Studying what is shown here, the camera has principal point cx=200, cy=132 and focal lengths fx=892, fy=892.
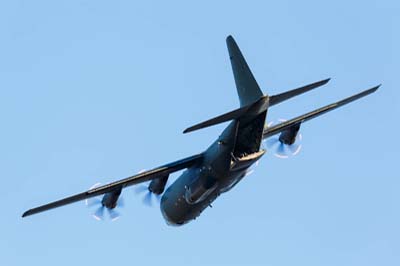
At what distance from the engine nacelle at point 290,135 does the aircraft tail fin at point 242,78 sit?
7316 millimetres

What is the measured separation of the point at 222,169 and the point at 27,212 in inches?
584

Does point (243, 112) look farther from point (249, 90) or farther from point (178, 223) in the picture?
point (178, 223)

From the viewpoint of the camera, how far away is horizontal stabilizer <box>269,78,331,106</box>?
5566 cm

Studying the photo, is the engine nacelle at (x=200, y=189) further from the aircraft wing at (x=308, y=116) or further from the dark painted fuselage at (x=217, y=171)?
the aircraft wing at (x=308, y=116)

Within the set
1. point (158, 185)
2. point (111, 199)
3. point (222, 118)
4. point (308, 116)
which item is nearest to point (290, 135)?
point (308, 116)

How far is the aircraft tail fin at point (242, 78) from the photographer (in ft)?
198

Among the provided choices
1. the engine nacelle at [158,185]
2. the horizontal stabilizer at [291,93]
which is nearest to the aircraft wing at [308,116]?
the horizontal stabilizer at [291,93]

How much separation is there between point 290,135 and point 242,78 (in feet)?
28.9

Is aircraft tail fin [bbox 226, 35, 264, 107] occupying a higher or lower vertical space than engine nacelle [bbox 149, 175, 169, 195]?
higher

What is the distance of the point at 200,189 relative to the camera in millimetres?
63344

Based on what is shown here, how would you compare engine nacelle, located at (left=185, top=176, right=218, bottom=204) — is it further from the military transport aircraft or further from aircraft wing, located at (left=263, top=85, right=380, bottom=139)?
aircraft wing, located at (left=263, top=85, right=380, bottom=139)

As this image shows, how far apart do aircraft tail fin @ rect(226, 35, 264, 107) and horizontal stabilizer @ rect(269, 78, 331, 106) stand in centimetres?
137

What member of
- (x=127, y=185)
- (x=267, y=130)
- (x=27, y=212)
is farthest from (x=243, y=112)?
(x=27, y=212)

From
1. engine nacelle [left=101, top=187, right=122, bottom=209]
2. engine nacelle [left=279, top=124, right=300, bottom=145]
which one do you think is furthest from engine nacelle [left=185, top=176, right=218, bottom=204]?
engine nacelle [left=279, top=124, right=300, bottom=145]
